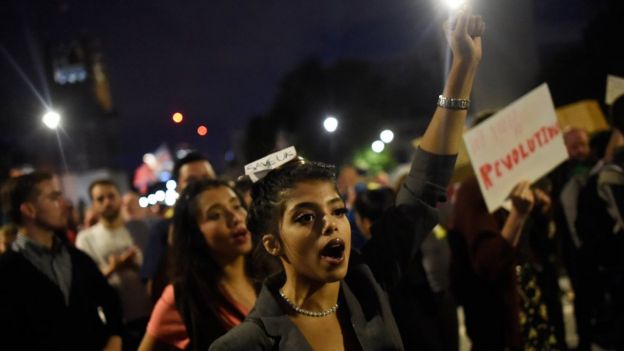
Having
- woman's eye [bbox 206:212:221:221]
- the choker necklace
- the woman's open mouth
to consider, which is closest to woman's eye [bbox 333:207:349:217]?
the woman's open mouth

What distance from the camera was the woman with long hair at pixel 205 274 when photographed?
2748mm

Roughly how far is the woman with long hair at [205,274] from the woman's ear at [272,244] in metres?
0.81

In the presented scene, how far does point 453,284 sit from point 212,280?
1.77 meters

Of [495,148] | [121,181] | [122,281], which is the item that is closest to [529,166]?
[495,148]

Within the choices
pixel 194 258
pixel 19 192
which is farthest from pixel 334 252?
pixel 19 192

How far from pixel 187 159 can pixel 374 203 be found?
1567 millimetres

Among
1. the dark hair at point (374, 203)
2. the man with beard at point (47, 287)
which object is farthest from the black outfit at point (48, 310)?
the dark hair at point (374, 203)

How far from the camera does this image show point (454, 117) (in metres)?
2.26

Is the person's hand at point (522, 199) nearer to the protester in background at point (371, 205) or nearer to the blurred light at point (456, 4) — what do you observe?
the protester in background at point (371, 205)

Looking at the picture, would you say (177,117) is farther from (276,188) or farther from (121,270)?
(121,270)

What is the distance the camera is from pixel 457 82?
89.1 inches

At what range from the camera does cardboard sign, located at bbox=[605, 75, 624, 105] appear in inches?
153

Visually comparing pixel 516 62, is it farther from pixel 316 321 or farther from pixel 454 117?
pixel 316 321

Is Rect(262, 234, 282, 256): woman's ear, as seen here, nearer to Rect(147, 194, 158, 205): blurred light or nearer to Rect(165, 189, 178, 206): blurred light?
Rect(147, 194, 158, 205): blurred light
